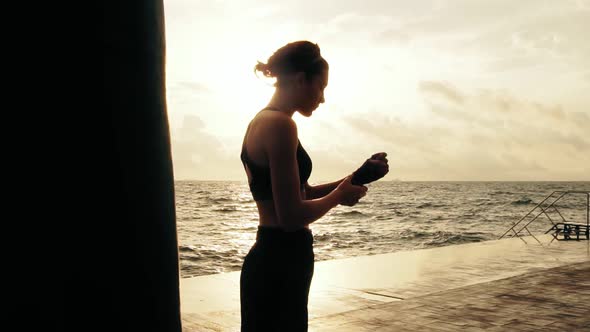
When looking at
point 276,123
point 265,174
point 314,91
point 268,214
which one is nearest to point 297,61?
point 314,91

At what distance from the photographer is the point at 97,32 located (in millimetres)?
1263

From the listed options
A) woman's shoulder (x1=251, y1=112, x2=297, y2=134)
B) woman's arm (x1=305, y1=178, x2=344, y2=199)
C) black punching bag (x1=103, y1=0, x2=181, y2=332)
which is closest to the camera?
black punching bag (x1=103, y1=0, x2=181, y2=332)

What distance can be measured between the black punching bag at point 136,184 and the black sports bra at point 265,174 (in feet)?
0.96

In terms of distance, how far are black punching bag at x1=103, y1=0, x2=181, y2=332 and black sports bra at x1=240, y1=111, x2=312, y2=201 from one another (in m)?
0.29

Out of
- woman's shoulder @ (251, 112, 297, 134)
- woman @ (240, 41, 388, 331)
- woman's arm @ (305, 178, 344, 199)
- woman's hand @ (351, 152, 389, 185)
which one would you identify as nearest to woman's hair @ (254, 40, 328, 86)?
woman @ (240, 41, 388, 331)

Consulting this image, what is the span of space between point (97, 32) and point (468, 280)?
7.97m

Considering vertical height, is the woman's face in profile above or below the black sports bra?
above

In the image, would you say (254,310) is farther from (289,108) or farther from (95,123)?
(95,123)

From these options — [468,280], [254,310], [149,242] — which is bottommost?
[468,280]

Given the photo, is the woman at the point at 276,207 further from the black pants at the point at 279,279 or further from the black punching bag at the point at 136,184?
the black punching bag at the point at 136,184

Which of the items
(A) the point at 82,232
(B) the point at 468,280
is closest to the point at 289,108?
(A) the point at 82,232

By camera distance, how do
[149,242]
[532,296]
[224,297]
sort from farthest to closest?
[224,297] → [532,296] → [149,242]

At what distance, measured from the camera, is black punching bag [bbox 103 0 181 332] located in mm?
1287

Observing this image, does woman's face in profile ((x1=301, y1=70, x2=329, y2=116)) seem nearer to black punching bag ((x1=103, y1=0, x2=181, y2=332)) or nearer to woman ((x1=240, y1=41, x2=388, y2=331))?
woman ((x1=240, y1=41, x2=388, y2=331))
